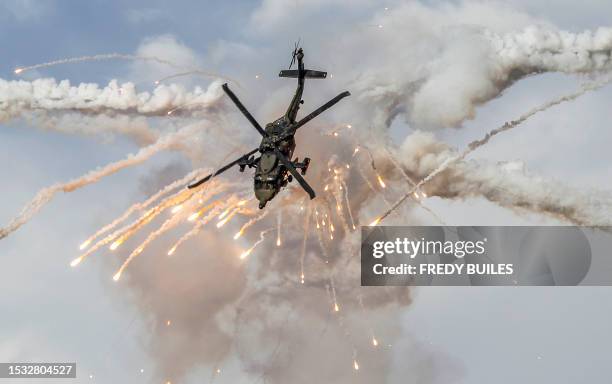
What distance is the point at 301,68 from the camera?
50250mm

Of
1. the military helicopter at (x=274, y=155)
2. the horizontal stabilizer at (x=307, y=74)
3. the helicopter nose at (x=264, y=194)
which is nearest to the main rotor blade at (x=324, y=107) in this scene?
the military helicopter at (x=274, y=155)

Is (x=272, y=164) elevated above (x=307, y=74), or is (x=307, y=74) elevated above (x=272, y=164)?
(x=307, y=74)

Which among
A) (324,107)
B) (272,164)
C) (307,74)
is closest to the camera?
(324,107)

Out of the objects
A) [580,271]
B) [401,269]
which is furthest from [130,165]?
[580,271]

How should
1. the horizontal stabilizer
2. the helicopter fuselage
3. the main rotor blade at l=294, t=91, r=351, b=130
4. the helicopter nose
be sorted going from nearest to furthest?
the main rotor blade at l=294, t=91, r=351, b=130 < the helicopter nose < the helicopter fuselage < the horizontal stabilizer

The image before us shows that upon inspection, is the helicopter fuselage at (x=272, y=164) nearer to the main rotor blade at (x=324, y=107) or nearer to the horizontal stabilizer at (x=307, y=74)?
the main rotor blade at (x=324, y=107)

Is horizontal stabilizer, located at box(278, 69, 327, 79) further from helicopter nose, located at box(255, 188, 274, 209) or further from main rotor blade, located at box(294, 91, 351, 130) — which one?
helicopter nose, located at box(255, 188, 274, 209)

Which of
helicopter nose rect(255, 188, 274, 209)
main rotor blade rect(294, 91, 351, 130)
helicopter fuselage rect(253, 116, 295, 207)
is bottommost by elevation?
helicopter nose rect(255, 188, 274, 209)

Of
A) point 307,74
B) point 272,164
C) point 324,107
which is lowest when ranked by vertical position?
point 272,164

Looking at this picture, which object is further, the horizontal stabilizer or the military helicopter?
the horizontal stabilizer

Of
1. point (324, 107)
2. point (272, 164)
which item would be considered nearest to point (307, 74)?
point (324, 107)

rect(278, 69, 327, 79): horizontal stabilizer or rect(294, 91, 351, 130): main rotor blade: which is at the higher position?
rect(278, 69, 327, 79): horizontal stabilizer

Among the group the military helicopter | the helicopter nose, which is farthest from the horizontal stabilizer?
the helicopter nose

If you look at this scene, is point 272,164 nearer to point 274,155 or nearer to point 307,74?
point 274,155
